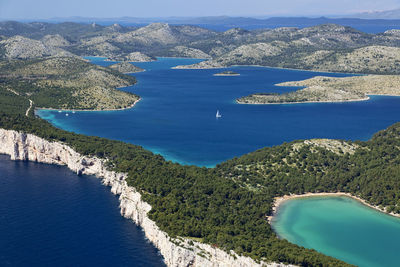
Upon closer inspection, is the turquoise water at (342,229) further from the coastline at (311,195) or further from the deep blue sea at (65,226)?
the deep blue sea at (65,226)

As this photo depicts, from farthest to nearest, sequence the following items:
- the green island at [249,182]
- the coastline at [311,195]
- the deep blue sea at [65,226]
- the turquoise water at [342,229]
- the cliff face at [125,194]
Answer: the coastline at [311,195] → the turquoise water at [342,229] → the green island at [249,182] → the deep blue sea at [65,226] → the cliff face at [125,194]

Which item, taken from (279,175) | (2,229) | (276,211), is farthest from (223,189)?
(2,229)

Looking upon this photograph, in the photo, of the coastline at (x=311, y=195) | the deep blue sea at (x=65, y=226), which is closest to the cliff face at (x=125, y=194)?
the deep blue sea at (x=65, y=226)

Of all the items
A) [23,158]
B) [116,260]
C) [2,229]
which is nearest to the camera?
[116,260]

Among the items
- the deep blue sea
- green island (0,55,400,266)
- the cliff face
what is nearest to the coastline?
green island (0,55,400,266)

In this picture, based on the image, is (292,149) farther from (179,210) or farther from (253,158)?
(179,210)

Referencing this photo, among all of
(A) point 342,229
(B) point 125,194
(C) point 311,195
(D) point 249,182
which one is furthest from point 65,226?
(C) point 311,195
